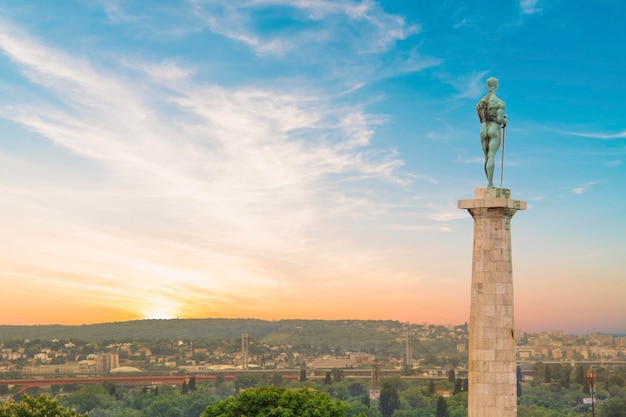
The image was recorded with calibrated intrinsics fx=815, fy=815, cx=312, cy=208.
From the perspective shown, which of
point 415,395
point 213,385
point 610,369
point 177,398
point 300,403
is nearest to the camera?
point 300,403

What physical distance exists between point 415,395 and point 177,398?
3841cm

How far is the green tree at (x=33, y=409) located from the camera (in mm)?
39287

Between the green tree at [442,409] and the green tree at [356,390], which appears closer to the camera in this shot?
the green tree at [442,409]

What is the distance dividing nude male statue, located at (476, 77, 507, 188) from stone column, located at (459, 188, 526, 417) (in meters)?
1.06

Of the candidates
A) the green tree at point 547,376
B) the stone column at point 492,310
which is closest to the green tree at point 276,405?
the stone column at point 492,310

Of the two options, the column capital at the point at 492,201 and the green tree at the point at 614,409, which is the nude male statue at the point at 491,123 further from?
the green tree at the point at 614,409

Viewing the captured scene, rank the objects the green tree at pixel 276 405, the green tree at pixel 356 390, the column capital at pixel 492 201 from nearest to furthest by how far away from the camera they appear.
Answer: the column capital at pixel 492 201 → the green tree at pixel 276 405 → the green tree at pixel 356 390

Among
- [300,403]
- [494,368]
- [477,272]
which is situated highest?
[477,272]

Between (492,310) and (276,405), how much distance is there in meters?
19.2

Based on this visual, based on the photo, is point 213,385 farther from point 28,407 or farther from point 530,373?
point 28,407

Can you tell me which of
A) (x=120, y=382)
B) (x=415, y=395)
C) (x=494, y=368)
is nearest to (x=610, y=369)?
(x=415, y=395)

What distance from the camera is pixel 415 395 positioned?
13212 cm

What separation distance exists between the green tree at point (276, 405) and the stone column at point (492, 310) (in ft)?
56.4

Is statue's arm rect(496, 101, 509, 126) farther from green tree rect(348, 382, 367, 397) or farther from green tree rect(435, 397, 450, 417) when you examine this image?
green tree rect(348, 382, 367, 397)
